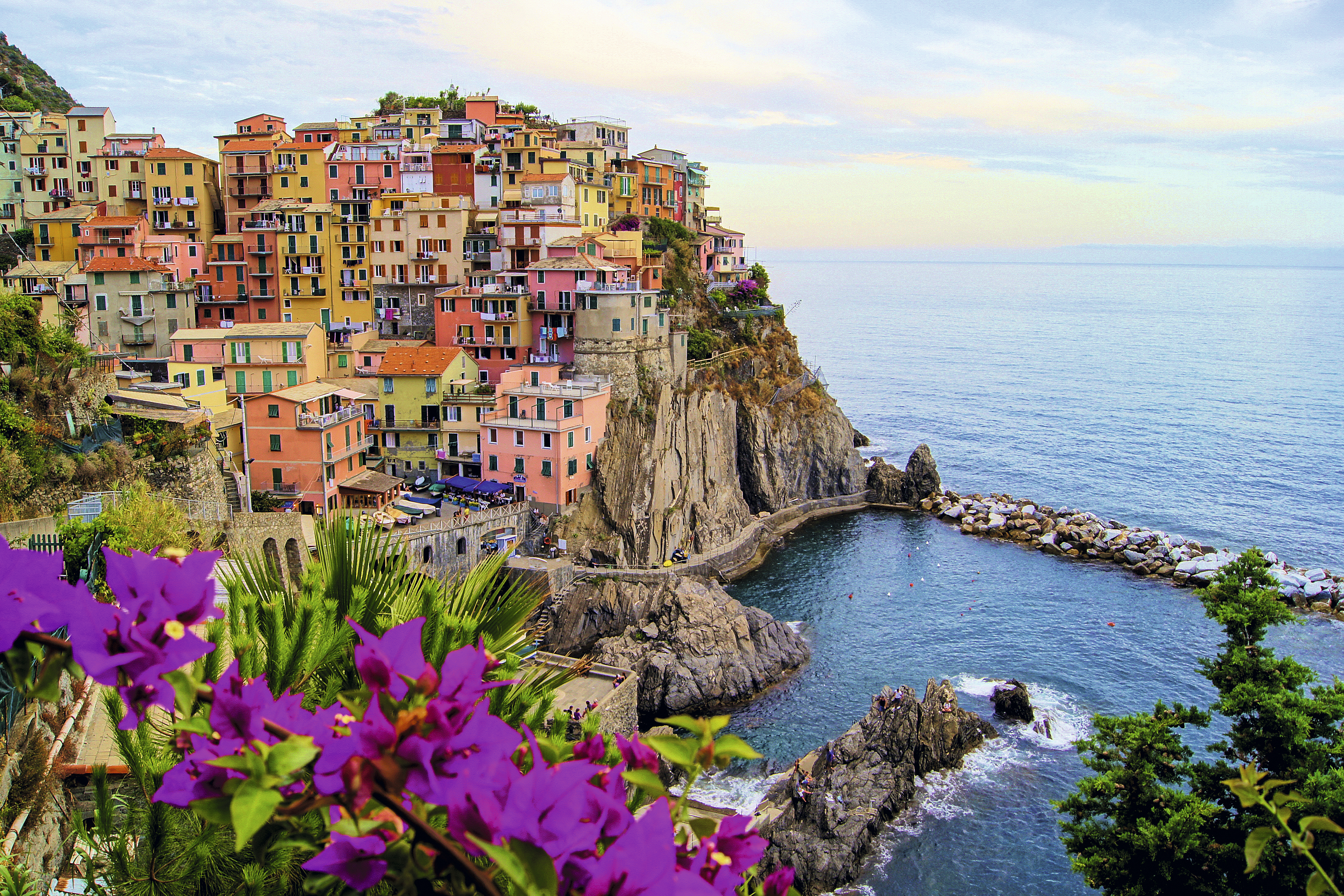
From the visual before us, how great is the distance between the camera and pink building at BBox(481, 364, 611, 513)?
141 feet

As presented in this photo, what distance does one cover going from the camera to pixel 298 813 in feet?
7.27

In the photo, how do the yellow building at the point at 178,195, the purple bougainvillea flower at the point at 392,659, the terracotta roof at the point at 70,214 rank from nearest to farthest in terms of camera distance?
the purple bougainvillea flower at the point at 392,659 < the terracotta roof at the point at 70,214 < the yellow building at the point at 178,195

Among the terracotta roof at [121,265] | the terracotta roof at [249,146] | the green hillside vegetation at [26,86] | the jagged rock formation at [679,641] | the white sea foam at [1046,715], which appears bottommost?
the white sea foam at [1046,715]

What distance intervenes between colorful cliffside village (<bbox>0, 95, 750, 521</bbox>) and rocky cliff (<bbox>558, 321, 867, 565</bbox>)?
5.22 ft

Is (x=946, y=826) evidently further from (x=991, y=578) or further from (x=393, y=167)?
(x=393, y=167)

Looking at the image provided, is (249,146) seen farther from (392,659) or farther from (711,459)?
(392,659)

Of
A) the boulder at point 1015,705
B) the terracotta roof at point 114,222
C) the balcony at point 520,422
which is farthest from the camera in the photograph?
the terracotta roof at point 114,222

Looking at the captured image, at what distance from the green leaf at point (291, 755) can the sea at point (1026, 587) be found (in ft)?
63.1

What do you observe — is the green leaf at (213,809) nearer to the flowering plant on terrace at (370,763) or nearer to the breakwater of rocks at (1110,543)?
the flowering plant on terrace at (370,763)

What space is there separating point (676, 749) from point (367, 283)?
5583 cm

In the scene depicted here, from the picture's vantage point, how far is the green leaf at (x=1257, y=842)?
10.5ft

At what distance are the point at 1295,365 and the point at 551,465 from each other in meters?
118

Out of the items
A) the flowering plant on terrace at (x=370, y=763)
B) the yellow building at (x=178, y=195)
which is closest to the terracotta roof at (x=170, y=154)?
the yellow building at (x=178, y=195)

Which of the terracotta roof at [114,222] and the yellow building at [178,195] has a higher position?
the yellow building at [178,195]
